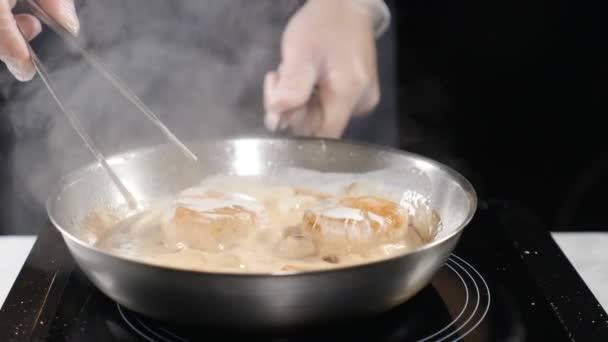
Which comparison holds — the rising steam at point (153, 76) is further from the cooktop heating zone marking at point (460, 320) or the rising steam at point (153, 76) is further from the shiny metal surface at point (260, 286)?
the cooktop heating zone marking at point (460, 320)

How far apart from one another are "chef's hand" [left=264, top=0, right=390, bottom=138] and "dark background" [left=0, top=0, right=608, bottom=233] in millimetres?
395

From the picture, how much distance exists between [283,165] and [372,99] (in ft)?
1.35

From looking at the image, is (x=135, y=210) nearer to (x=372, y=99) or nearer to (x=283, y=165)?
(x=283, y=165)

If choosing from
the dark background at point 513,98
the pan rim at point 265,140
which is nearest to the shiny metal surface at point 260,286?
the pan rim at point 265,140

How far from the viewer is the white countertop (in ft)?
3.95

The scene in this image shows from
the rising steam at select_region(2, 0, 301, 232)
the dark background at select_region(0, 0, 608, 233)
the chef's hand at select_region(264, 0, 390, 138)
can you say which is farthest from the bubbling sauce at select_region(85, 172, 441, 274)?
the dark background at select_region(0, 0, 608, 233)

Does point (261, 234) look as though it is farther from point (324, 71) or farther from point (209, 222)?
point (324, 71)

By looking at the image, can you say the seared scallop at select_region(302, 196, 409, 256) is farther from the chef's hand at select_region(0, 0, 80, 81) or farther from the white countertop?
the chef's hand at select_region(0, 0, 80, 81)

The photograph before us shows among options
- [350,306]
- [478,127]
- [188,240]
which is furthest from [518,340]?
[478,127]

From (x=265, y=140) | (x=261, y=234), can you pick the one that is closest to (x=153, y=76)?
(x=265, y=140)

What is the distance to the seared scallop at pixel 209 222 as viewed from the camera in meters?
1.02

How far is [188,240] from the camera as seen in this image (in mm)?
1030

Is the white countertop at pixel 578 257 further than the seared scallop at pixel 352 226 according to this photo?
Yes

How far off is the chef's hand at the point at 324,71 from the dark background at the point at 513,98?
395mm
